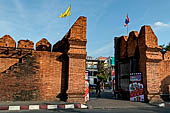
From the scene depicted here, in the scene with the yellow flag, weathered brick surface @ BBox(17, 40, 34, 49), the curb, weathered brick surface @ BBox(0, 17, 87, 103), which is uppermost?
the yellow flag

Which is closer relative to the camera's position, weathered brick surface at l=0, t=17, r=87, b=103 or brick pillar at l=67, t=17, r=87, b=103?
weathered brick surface at l=0, t=17, r=87, b=103

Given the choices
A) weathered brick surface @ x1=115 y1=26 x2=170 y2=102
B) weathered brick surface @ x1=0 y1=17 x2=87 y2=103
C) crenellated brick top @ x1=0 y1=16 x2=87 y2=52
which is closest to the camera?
weathered brick surface @ x1=0 y1=17 x2=87 y2=103

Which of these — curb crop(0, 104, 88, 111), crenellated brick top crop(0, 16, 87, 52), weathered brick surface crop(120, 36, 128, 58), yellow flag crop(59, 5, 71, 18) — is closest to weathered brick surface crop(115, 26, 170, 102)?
weathered brick surface crop(120, 36, 128, 58)

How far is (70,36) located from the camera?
418 inches

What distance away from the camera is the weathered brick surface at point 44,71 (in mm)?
9852

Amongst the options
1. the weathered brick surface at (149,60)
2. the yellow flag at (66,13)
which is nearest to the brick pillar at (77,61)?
the yellow flag at (66,13)

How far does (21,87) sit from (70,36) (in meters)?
4.61

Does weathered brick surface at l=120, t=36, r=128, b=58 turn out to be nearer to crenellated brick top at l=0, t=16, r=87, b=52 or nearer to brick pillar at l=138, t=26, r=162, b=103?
brick pillar at l=138, t=26, r=162, b=103

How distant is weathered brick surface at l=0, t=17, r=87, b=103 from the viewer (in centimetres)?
985

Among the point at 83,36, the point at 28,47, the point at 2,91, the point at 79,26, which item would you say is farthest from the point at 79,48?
the point at 2,91

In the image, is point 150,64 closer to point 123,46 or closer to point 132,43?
point 132,43

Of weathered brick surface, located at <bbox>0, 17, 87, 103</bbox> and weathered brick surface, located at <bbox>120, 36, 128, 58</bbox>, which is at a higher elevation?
weathered brick surface, located at <bbox>120, 36, 128, 58</bbox>

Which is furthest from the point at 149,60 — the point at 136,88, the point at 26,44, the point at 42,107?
the point at 26,44

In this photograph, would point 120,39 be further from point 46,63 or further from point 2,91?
point 2,91
